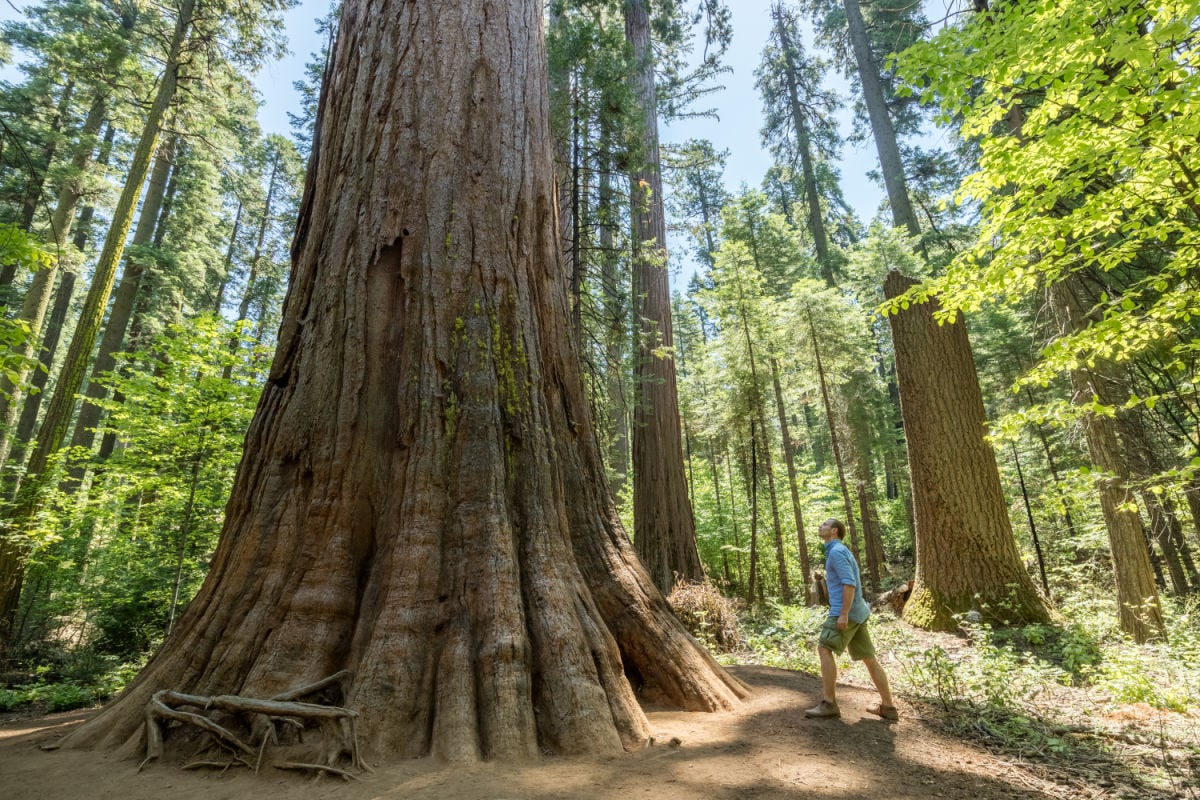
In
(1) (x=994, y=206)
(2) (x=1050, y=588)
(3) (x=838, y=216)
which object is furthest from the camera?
(3) (x=838, y=216)

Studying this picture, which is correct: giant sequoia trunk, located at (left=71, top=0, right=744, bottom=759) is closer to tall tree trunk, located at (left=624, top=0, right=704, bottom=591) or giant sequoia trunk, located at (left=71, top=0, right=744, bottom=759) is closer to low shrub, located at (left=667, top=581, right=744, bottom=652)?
low shrub, located at (left=667, top=581, right=744, bottom=652)

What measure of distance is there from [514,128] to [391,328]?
2.03m

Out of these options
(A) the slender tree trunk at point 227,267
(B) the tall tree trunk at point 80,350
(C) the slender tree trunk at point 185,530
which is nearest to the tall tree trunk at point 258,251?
(A) the slender tree trunk at point 227,267

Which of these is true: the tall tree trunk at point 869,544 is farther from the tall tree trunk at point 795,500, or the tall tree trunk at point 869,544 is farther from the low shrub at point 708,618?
the low shrub at point 708,618

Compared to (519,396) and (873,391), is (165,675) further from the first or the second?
(873,391)

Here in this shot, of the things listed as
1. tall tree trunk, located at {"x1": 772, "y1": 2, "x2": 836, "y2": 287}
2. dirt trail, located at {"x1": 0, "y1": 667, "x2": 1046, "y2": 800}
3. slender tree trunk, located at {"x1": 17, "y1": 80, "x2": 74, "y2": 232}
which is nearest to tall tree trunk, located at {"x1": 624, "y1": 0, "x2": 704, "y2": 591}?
dirt trail, located at {"x1": 0, "y1": 667, "x2": 1046, "y2": 800}

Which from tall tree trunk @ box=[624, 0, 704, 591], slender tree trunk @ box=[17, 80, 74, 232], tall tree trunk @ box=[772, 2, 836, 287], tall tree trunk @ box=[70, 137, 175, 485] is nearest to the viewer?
tall tree trunk @ box=[624, 0, 704, 591]

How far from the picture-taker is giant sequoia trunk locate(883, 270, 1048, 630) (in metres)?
7.66

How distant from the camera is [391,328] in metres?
3.85

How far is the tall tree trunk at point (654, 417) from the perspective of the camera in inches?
365

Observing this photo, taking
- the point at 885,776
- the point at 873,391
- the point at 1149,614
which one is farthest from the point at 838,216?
the point at 885,776

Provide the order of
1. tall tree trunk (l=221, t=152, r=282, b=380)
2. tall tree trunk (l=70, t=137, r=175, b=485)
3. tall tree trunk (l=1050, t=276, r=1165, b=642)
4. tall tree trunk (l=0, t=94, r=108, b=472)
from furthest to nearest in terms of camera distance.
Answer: tall tree trunk (l=221, t=152, r=282, b=380) → tall tree trunk (l=70, t=137, r=175, b=485) → tall tree trunk (l=0, t=94, r=108, b=472) → tall tree trunk (l=1050, t=276, r=1165, b=642)

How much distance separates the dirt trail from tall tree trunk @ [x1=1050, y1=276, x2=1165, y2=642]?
18.8ft

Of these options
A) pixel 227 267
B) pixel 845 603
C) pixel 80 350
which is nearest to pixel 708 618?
pixel 845 603
